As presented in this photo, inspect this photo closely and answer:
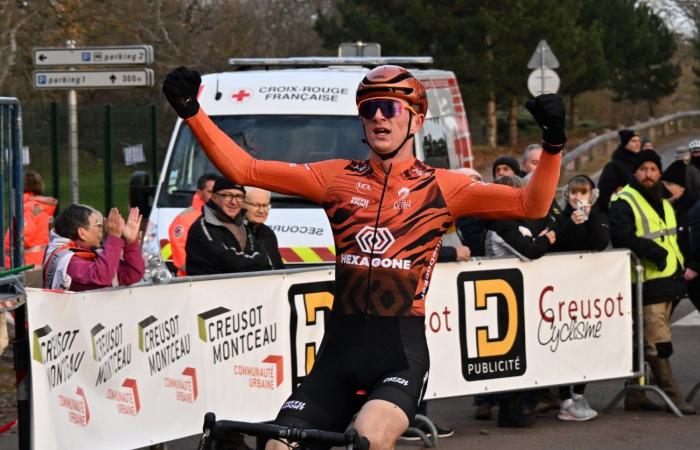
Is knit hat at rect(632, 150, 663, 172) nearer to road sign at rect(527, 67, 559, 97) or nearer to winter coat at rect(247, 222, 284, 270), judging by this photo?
winter coat at rect(247, 222, 284, 270)

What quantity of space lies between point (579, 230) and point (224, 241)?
9.09 ft

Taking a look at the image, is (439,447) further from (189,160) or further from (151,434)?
(189,160)

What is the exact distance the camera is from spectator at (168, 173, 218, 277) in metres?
12.5

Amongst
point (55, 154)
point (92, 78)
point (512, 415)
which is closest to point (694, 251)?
point (512, 415)

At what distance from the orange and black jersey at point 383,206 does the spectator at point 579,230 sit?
15.5 ft

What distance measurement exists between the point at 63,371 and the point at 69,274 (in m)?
0.80

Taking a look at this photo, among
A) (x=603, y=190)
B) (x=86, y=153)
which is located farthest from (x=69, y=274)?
(x=86, y=153)

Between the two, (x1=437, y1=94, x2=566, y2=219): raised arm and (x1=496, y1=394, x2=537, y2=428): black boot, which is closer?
(x1=437, y1=94, x2=566, y2=219): raised arm

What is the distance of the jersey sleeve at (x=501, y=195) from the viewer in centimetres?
564

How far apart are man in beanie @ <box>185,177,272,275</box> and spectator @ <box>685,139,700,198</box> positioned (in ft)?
23.8

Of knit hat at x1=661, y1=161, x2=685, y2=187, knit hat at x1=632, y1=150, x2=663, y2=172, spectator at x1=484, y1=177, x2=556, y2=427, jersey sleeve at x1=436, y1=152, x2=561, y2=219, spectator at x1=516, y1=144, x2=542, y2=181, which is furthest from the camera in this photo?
spectator at x1=516, y1=144, x2=542, y2=181

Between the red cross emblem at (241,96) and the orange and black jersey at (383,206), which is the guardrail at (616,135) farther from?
the orange and black jersey at (383,206)

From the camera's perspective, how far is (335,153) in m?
13.8

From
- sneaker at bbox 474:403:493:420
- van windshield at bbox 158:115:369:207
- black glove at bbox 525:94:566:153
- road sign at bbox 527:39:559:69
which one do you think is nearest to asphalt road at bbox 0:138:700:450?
sneaker at bbox 474:403:493:420
